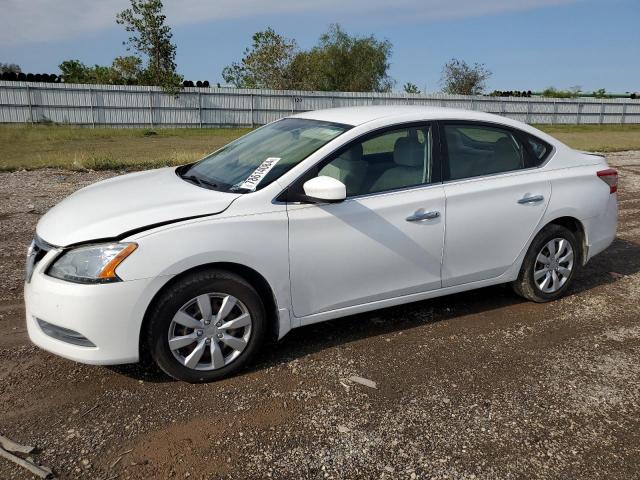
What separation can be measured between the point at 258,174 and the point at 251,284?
754 mm

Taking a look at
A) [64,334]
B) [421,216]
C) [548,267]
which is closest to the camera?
[64,334]

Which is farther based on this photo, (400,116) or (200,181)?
(400,116)

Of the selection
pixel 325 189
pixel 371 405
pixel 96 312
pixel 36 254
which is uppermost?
pixel 325 189

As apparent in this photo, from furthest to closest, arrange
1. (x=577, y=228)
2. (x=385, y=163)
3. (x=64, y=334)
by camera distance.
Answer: (x=577, y=228)
(x=385, y=163)
(x=64, y=334)

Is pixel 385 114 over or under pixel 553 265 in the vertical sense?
over

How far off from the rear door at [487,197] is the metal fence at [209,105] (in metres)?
31.8

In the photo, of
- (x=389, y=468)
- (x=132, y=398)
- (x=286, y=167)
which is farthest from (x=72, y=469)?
(x=286, y=167)

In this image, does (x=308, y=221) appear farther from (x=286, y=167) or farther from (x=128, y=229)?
(x=128, y=229)

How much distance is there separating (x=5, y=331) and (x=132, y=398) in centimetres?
151

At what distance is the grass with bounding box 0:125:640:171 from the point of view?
41.0ft

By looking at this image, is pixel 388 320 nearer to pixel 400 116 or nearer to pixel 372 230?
pixel 372 230

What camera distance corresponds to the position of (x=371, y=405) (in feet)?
10.9

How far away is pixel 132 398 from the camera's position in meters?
3.33

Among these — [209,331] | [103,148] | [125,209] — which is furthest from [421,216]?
[103,148]
